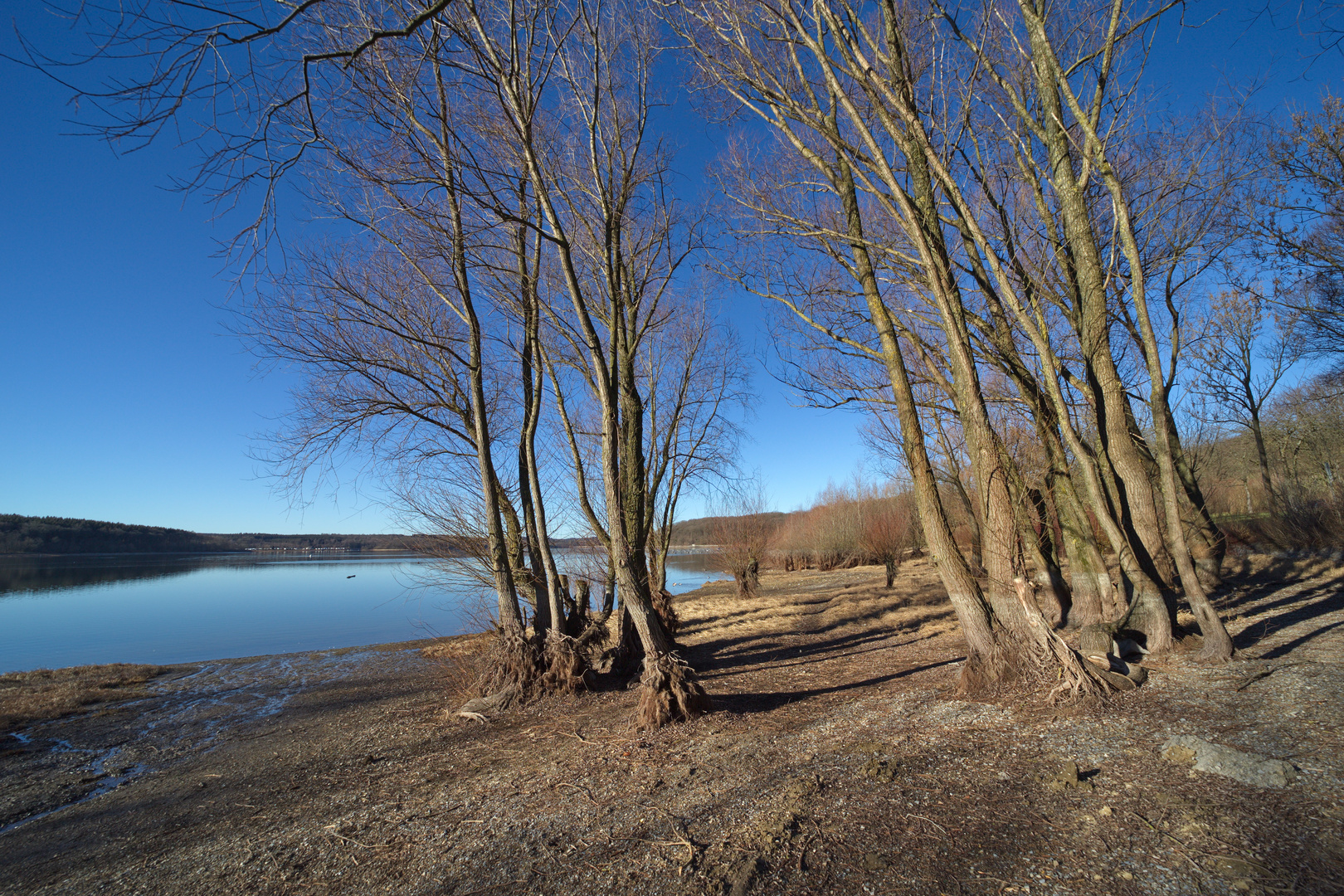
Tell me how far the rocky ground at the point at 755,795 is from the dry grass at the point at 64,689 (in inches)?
70.3

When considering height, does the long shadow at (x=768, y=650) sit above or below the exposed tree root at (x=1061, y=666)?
below

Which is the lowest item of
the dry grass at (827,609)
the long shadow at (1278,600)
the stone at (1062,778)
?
the dry grass at (827,609)

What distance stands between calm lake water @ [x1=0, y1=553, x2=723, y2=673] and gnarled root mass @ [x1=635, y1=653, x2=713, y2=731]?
352 centimetres

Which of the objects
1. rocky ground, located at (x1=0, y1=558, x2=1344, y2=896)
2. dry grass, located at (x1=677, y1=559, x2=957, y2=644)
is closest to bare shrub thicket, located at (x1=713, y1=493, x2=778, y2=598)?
dry grass, located at (x1=677, y1=559, x2=957, y2=644)

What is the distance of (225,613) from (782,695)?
2566 centimetres

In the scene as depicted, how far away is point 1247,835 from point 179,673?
14583 mm

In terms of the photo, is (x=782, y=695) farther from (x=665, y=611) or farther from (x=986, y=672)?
(x=665, y=611)

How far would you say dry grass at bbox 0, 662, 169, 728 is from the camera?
8.20m

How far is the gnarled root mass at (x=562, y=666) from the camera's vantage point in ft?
21.5

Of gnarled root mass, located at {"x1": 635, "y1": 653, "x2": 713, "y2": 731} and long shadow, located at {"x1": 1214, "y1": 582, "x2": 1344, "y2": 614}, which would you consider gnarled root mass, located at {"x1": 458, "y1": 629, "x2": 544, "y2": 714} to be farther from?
long shadow, located at {"x1": 1214, "y1": 582, "x2": 1344, "y2": 614}

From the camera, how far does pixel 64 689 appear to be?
9.24 meters

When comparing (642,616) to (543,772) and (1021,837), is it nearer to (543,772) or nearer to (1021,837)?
(543,772)

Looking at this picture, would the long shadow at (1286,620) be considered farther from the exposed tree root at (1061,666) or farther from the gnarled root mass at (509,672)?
the gnarled root mass at (509,672)

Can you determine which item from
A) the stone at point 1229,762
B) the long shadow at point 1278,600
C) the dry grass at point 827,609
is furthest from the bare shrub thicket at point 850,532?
the stone at point 1229,762
